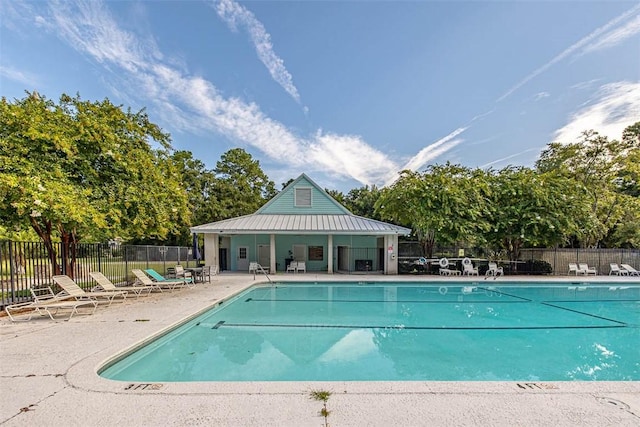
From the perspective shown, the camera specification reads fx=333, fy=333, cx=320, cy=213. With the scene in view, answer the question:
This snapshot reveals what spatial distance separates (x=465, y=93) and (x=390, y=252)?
9739mm

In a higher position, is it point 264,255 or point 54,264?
point 54,264

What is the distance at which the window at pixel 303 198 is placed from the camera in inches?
856

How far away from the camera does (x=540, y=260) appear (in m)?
20.2

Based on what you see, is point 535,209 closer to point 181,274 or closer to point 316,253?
point 316,253

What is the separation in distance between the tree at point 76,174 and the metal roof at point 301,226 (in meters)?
5.11

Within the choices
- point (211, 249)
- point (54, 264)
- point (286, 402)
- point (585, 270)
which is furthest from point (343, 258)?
point (286, 402)

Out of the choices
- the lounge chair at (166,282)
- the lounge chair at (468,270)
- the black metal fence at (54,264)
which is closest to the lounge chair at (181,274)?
the lounge chair at (166,282)

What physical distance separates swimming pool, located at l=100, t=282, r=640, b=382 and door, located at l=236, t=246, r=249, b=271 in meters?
8.88

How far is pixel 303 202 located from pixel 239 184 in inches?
598

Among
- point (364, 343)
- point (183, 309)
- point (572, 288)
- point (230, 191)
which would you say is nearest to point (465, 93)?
point (572, 288)

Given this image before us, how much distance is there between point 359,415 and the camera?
3297 mm

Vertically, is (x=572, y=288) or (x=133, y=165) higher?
(x=133, y=165)

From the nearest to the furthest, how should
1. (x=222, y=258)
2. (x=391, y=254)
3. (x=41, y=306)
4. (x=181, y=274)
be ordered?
(x=41, y=306) < (x=181, y=274) < (x=391, y=254) < (x=222, y=258)

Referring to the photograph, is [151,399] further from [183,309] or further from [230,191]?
[230,191]
